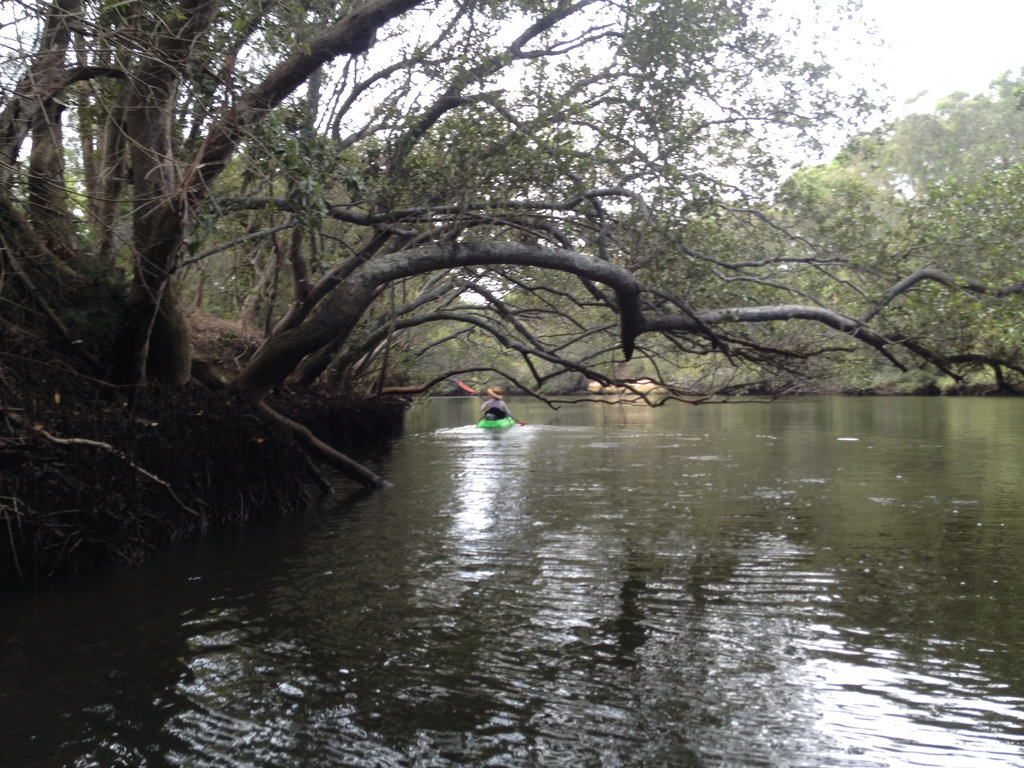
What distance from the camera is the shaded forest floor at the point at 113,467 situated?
267 inches

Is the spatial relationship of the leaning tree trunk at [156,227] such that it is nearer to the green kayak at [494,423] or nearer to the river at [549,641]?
the river at [549,641]

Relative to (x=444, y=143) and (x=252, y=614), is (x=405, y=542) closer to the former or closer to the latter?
(x=252, y=614)

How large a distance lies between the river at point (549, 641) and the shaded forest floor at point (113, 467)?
1.15 ft

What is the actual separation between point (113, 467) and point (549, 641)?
4.20m

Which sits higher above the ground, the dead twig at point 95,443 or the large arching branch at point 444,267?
the large arching branch at point 444,267

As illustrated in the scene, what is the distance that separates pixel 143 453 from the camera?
8297mm

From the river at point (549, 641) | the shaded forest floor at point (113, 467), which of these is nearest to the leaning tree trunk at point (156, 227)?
the shaded forest floor at point (113, 467)

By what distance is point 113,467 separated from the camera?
7547mm

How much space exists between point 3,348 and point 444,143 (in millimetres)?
5261

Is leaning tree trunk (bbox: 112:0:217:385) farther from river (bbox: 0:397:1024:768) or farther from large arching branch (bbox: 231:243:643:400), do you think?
river (bbox: 0:397:1024:768)

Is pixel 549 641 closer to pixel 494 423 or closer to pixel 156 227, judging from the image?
pixel 156 227

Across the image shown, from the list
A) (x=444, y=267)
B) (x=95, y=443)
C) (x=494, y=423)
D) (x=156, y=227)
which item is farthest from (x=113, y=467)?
(x=494, y=423)

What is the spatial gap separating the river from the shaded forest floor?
351mm

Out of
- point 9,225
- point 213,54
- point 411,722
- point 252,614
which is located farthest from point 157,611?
point 213,54
